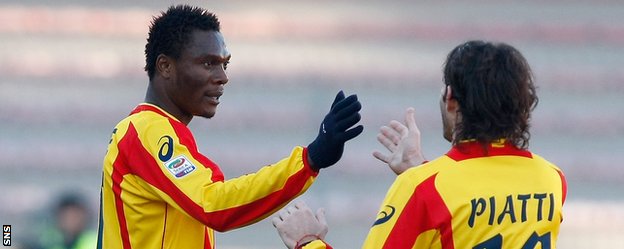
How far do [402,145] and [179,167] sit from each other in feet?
2.03

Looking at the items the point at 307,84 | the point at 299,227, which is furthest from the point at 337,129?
the point at 307,84

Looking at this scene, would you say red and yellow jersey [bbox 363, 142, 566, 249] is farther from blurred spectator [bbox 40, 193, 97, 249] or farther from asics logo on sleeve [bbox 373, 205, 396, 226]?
blurred spectator [bbox 40, 193, 97, 249]

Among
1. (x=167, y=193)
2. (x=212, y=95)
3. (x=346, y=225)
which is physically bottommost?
(x=346, y=225)

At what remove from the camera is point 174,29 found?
366cm

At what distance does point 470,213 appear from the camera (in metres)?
2.71

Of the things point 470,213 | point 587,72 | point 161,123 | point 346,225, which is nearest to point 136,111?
point 161,123

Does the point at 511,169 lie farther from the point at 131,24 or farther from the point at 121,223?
the point at 131,24

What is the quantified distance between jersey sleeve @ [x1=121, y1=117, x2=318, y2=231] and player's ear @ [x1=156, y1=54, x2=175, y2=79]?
0.32 metres

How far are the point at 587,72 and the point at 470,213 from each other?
4.17 m

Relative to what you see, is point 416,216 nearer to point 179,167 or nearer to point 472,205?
point 472,205

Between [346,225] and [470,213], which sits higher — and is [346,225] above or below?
below

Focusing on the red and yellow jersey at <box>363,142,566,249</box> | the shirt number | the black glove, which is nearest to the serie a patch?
the black glove

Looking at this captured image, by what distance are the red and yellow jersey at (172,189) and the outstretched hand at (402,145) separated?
22 centimetres

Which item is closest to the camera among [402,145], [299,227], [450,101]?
[450,101]
